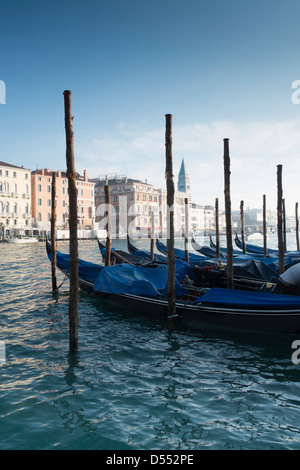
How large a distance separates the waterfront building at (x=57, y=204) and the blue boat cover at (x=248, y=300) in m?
37.2

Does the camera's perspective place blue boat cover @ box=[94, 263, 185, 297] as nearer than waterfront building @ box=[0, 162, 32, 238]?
Yes

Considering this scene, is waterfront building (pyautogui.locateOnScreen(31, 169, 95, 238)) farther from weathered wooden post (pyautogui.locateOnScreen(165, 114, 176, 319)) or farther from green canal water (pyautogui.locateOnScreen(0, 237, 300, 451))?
green canal water (pyautogui.locateOnScreen(0, 237, 300, 451))

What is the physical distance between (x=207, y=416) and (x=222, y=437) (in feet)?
1.18

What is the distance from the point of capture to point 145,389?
422cm

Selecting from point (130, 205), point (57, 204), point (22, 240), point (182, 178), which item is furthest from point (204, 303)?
point (182, 178)

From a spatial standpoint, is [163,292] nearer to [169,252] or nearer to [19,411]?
[169,252]

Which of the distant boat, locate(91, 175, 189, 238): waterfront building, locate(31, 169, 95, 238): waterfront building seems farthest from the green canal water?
locate(91, 175, 189, 238): waterfront building

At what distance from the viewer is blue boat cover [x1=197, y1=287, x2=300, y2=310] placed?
575cm

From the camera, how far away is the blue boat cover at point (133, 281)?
7398 mm

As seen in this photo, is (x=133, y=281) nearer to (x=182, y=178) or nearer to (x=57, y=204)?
(x=57, y=204)

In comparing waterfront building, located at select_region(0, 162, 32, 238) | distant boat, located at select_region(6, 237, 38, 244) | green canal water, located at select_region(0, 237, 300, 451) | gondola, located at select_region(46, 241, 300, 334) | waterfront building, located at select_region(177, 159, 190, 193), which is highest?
waterfront building, located at select_region(177, 159, 190, 193)

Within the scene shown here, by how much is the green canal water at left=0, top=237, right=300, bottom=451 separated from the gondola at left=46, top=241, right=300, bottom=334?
25 centimetres

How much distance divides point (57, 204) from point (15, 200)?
6.18 metres

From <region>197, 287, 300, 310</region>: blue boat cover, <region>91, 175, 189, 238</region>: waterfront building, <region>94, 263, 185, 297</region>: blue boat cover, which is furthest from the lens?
<region>91, 175, 189, 238</region>: waterfront building
